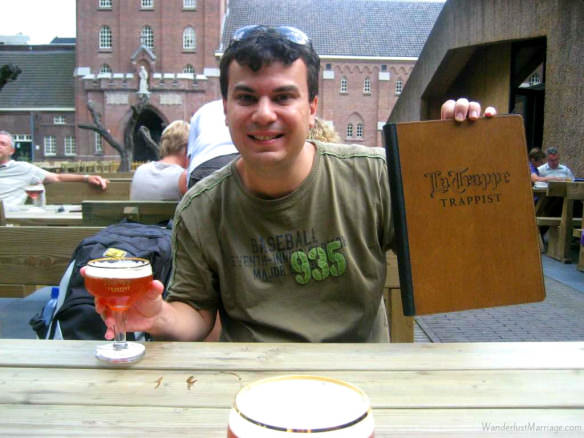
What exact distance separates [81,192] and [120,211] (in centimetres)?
258

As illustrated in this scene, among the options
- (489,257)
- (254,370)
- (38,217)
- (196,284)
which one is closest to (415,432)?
(254,370)

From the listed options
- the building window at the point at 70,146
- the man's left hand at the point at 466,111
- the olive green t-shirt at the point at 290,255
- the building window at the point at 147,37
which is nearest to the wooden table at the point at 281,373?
the olive green t-shirt at the point at 290,255

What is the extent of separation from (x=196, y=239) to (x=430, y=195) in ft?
2.19

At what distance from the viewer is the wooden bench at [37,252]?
7.07 feet

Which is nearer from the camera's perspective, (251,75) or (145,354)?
(145,354)

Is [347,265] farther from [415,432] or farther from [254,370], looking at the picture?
[415,432]

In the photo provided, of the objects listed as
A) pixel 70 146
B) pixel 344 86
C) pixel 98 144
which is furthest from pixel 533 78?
pixel 70 146

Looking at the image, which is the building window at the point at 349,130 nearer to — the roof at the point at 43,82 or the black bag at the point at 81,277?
the roof at the point at 43,82

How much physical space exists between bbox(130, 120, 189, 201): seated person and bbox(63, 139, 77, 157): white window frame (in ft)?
130

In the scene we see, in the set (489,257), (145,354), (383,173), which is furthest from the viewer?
(383,173)

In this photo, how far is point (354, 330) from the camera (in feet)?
5.24

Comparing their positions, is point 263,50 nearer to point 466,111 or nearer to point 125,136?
point 466,111

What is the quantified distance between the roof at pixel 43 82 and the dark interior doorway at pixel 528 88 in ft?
123

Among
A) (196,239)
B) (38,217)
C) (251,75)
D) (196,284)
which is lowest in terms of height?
(38,217)
